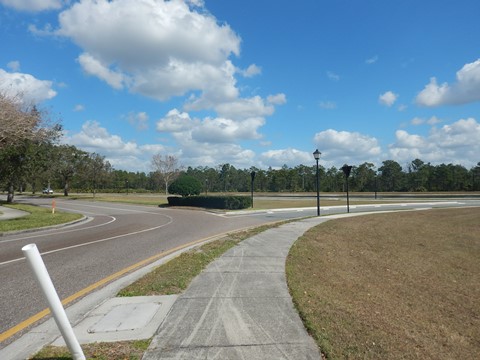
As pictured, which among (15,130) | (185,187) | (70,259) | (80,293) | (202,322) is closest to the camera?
(202,322)

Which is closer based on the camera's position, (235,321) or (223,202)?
(235,321)

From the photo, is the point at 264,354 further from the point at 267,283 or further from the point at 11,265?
the point at 11,265

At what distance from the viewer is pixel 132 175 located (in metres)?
132

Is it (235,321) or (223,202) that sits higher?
(223,202)

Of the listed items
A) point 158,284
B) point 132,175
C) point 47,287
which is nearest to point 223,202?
point 158,284

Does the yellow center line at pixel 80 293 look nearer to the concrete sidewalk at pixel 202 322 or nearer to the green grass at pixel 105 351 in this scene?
the concrete sidewalk at pixel 202 322

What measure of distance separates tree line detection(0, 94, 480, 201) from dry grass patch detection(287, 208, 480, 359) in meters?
20.0

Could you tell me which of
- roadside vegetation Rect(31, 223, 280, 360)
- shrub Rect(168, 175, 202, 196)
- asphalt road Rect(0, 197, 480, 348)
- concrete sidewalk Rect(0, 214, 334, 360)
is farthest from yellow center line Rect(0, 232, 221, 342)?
shrub Rect(168, 175, 202, 196)

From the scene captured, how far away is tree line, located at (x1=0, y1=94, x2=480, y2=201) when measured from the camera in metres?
30.1

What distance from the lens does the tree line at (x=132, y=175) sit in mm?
30088

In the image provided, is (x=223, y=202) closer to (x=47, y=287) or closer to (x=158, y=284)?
(x=158, y=284)

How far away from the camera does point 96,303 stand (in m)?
5.34

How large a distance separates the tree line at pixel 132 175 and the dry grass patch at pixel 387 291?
2004 centimetres

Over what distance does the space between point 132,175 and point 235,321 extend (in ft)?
439
